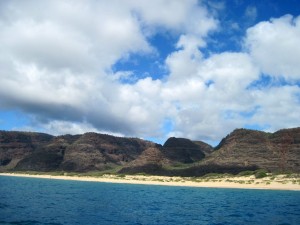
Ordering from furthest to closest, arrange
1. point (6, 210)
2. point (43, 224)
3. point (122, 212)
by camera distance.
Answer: point (122, 212) < point (6, 210) < point (43, 224)

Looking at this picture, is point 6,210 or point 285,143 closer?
point 6,210

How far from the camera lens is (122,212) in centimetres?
4903

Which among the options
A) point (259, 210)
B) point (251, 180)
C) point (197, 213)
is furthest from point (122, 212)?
point (251, 180)

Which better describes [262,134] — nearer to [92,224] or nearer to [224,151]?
[224,151]

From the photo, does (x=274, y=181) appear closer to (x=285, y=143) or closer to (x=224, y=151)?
(x=285, y=143)

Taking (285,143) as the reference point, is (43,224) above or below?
below

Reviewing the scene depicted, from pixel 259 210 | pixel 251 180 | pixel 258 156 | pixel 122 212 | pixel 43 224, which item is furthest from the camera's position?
pixel 258 156

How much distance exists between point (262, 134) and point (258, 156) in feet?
67.9

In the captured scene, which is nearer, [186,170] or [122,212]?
[122,212]

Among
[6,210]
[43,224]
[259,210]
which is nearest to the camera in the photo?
[43,224]

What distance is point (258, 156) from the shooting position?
171250mm

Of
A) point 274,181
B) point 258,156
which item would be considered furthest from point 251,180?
point 258,156

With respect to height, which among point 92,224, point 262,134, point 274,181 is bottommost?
point 92,224

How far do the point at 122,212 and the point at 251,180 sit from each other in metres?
90.2
